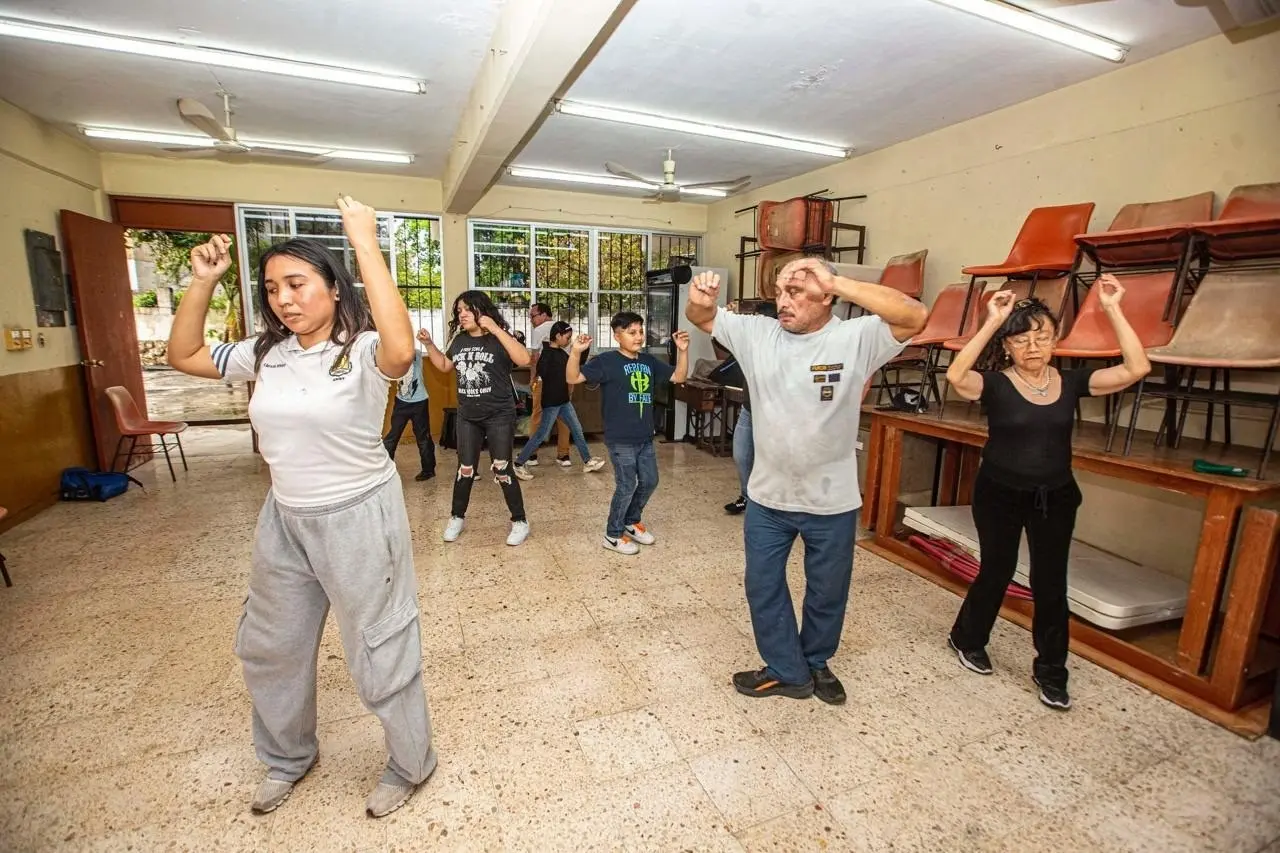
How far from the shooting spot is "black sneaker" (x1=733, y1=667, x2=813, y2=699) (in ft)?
7.79

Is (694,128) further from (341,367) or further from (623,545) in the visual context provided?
(341,367)

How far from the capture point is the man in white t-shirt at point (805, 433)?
202cm

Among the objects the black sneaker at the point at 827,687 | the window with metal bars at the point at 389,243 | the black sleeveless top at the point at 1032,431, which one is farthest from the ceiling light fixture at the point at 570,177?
the black sneaker at the point at 827,687

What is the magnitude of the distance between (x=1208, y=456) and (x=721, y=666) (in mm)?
2571

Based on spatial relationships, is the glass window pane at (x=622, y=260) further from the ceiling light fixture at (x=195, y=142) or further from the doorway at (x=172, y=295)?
the doorway at (x=172, y=295)

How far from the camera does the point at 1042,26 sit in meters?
3.31

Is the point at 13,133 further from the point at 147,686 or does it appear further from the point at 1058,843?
the point at 1058,843

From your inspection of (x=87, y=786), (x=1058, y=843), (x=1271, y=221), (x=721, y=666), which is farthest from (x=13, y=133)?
(x=1271, y=221)

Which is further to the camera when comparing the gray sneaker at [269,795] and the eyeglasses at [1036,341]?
the eyeglasses at [1036,341]

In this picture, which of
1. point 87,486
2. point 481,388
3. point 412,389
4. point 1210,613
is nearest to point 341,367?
point 481,388

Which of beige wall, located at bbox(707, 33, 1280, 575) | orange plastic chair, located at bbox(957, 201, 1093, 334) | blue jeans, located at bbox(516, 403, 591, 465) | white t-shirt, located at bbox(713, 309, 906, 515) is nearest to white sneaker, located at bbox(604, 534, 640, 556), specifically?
white t-shirt, located at bbox(713, 309, 906, 515)

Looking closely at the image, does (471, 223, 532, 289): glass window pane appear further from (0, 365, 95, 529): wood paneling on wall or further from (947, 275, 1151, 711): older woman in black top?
(947, 275, 1151, 711): older woman in black top

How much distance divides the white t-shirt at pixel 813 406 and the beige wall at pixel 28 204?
5683 millimetres

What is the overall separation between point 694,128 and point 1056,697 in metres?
4.79
